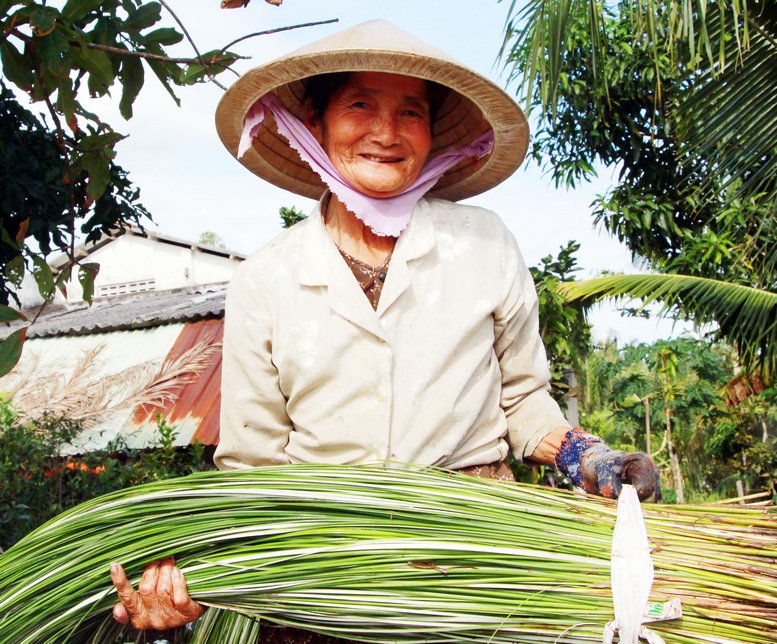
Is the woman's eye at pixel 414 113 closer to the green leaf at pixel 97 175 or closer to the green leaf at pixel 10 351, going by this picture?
the green leaf at pixel 97 175

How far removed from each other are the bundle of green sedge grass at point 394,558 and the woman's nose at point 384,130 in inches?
27.5

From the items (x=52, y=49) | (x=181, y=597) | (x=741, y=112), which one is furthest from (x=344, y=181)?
(x=741, y=112)

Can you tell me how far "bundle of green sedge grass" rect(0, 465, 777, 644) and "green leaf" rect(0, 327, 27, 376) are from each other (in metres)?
0.30

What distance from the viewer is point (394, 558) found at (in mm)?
1416

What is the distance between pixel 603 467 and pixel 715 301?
6.34 metres

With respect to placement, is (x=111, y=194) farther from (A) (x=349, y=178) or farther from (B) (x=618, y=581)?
(B) (x=618, y=581)

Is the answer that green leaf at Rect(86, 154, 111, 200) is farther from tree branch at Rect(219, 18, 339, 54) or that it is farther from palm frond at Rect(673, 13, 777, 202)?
palm frond at Rect(673, 13, 777, 202)

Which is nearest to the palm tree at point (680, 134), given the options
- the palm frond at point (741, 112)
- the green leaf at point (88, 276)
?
the palm frond at point (741, 112)

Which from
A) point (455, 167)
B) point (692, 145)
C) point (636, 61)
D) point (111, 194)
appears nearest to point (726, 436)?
point (636, 61)

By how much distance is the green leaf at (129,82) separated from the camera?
80.7 inches

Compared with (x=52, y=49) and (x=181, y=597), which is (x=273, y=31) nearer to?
(x=52, y=49)

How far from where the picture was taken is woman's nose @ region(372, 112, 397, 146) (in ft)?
6.15

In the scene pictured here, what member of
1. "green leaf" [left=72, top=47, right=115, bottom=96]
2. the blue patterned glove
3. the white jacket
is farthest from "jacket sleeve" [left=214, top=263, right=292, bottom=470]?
the blue patterned glove

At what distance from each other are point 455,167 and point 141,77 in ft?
2.48
